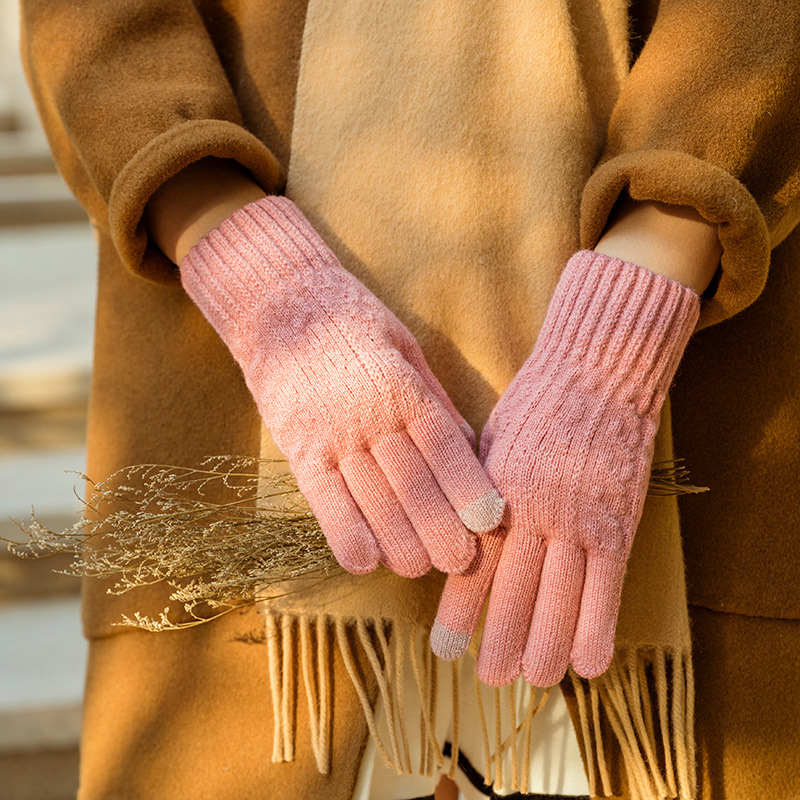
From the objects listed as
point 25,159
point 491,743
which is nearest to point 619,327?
point 491,743

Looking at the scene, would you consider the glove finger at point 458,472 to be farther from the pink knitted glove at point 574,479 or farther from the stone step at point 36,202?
the stone step at point 36,202

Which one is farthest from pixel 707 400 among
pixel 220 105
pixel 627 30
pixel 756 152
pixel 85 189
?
pixel 85 189

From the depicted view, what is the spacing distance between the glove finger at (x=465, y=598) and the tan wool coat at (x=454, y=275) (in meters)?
0.09

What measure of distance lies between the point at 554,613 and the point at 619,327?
273 mm

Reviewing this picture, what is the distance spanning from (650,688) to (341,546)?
42 centimetres

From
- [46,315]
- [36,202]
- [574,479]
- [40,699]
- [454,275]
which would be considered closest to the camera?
[574,479]

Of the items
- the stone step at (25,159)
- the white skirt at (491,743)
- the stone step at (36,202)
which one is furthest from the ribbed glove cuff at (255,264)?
the stone step at (25,159)

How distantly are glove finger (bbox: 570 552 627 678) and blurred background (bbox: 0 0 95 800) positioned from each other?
3.83 feet

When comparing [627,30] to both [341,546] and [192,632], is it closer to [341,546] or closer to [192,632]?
[341,546]

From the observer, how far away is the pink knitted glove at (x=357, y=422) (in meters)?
0.66

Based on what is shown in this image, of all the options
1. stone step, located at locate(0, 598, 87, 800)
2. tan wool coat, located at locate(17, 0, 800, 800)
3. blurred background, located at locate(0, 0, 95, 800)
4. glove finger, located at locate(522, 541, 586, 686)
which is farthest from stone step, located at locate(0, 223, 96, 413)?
glove finger, located at locate(522, 541, 586, 686)

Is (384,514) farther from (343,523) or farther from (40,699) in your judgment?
(40,699)

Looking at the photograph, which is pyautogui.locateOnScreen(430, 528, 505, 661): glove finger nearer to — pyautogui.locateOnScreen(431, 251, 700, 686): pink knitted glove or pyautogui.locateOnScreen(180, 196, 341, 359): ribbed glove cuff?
pyautogui.locateOnScreen(431, 251, 700, 686): pink knitted glove

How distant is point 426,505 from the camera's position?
2.17 ft
